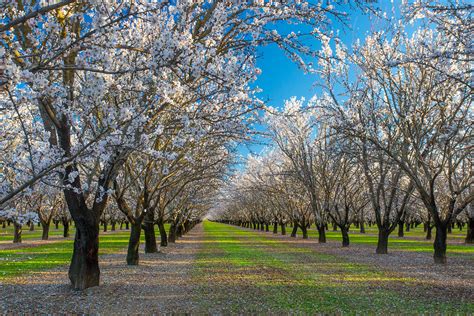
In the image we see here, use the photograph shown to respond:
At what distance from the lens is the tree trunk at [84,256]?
12.7m

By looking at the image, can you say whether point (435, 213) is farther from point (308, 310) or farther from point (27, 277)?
point (27, 277)

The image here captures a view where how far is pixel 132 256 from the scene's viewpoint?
19.6 metres

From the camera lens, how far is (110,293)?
40.3 feet

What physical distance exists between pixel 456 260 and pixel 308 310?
15.2 metres

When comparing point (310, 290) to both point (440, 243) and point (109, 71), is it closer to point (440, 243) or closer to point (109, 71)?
point (109, 71)

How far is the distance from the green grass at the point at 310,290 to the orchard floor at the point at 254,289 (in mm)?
25

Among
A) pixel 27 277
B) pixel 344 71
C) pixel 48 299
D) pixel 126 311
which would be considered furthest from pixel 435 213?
pixel 27 277

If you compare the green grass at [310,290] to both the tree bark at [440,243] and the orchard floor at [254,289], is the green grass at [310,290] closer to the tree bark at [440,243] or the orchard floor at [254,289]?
the orchard floor at [254,289]

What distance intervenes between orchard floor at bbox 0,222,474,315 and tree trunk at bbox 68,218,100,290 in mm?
373

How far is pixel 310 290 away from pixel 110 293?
19.7 ft

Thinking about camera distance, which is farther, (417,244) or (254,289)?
(417,244)

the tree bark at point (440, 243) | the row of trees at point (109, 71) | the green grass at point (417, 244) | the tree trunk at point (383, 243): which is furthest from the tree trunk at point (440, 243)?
the row of trees at point (109, 71)

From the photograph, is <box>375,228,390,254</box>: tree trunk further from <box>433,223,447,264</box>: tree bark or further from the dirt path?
the dirt path

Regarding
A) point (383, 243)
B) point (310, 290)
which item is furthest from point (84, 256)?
point (383, 243)
